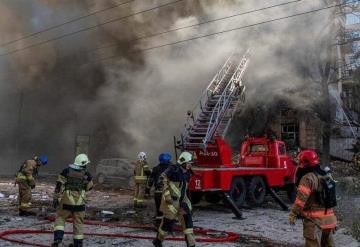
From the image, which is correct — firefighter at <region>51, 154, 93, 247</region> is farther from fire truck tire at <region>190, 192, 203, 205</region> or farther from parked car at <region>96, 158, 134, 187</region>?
parked car at <region>96, 158, 134, 187</region>

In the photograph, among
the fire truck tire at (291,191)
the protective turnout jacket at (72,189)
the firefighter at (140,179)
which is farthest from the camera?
the fire truck tire at (291,191)

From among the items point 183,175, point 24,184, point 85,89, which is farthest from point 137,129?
point 183,175

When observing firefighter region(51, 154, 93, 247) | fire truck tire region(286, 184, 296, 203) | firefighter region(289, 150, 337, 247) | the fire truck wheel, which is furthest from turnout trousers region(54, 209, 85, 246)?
fire truck tire region(286, 184, 296, 203)

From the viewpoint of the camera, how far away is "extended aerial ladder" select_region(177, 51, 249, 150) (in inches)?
430

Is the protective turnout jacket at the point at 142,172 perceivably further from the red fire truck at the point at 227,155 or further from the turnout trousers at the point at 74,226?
the turnout trousers at the point at 74,226

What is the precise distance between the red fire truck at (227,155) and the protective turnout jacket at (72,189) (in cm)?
388

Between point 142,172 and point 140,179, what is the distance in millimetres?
257

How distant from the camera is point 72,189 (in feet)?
20.2

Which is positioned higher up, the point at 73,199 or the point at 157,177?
the point at 157,177

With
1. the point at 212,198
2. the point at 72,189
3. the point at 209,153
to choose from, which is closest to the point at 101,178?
the point at 212,198

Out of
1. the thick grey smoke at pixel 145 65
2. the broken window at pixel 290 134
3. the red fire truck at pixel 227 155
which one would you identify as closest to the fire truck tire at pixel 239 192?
the red fire truck at pixel 227 155

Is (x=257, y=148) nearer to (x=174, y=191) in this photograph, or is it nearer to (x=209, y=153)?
(x=209, y=153)

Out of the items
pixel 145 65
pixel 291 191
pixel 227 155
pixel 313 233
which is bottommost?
pixel 313 233

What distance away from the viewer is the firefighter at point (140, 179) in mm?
10734
